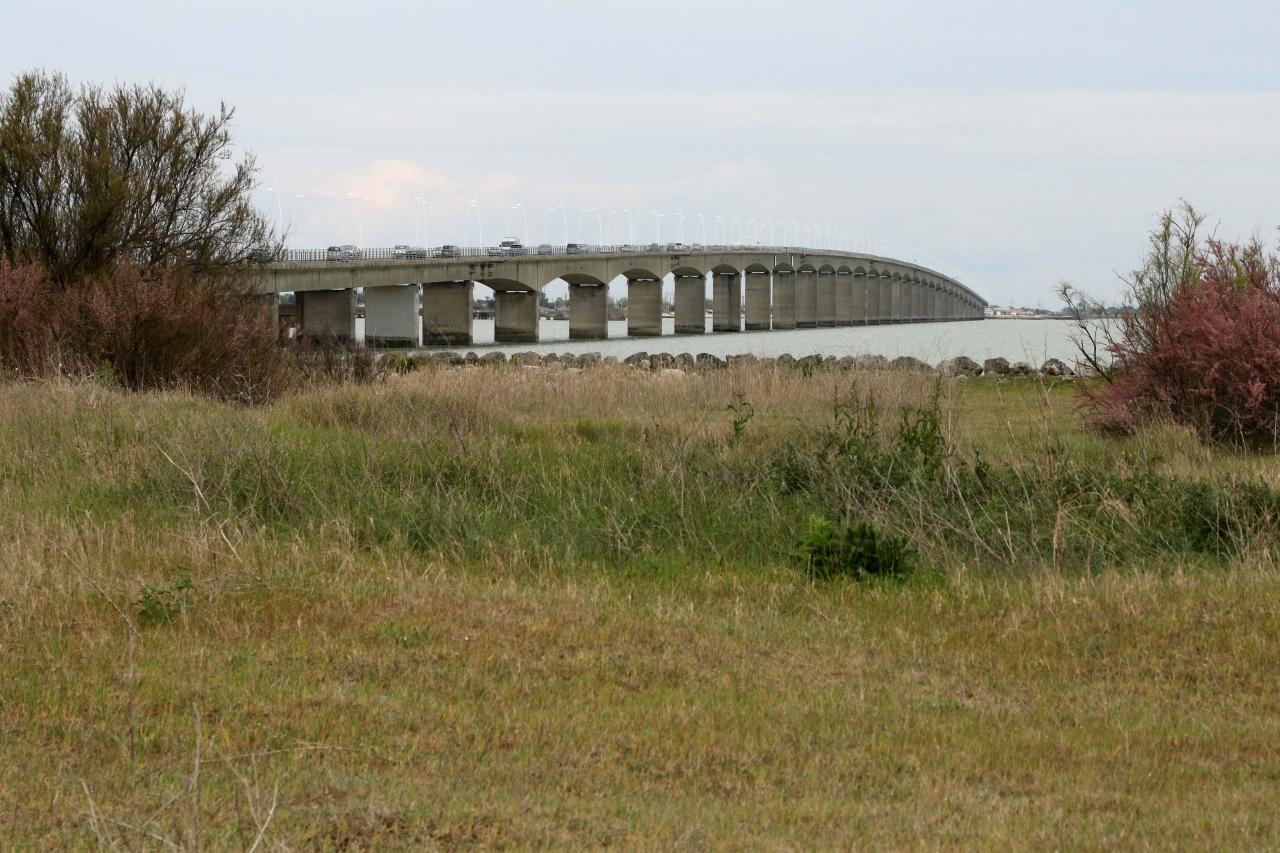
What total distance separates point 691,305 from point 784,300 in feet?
50.1

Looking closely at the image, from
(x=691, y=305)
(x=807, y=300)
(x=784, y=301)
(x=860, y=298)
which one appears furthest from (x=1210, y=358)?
(x=860, y=298)

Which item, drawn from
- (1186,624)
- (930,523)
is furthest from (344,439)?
(1186,624)

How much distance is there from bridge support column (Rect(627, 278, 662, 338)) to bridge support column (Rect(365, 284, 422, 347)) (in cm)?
2760

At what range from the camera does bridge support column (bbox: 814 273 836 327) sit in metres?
125

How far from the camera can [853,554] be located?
32.1ft

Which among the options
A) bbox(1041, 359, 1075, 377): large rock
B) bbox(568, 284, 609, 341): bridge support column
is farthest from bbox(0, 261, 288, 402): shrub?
bbox(568, 284, 609, 341): bridge support column

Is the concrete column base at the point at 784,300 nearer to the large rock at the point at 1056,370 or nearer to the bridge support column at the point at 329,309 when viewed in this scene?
the bridge support column at the point at 329,309

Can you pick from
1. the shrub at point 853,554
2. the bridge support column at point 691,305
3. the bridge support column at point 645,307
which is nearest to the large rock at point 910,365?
the shrub at point 853,554

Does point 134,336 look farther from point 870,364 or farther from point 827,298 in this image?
point 827,298

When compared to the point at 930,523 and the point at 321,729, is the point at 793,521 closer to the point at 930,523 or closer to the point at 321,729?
the point at 930,523

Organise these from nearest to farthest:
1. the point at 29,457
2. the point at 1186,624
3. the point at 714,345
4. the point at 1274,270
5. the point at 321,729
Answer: the point at 321,729 < the point at 1186,624 < the point at 29,457 < the point at 1274,270 < the point at 714,345

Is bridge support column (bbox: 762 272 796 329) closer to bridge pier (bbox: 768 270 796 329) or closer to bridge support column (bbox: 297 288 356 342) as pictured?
bridge pier (bbox: 768 270 796 329)

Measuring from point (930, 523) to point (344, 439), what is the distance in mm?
7530

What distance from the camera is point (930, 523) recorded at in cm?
1090
